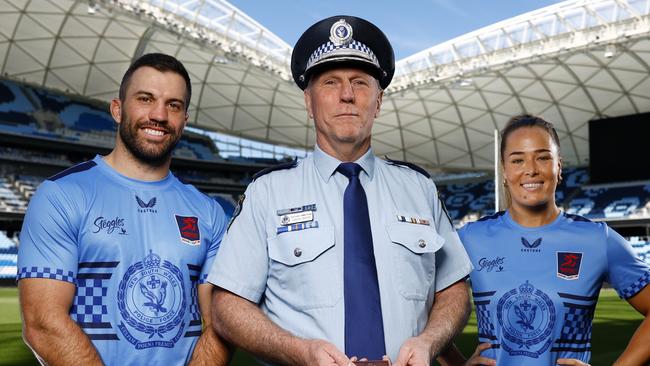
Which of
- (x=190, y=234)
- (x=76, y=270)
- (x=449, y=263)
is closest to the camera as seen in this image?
(x=449, y=263)

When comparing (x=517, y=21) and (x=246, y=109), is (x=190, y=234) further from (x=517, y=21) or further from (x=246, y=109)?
(x=246, y=109)

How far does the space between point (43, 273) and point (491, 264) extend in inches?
84.2

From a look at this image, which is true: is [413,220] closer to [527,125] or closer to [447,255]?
[447,255]

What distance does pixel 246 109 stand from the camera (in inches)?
1580

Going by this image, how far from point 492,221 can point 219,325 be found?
1.79m

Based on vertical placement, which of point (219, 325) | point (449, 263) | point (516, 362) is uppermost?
point (449, 263)

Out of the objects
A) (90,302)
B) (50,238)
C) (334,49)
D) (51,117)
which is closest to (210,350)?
(90,302)

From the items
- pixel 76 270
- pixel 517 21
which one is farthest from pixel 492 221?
pixel 517 21

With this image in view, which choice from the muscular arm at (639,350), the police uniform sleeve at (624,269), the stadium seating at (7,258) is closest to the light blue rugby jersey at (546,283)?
the police uniform sleeve at (624,269)

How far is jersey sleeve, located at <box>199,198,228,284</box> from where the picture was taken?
315 centimetres

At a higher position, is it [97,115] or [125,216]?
[97,115]

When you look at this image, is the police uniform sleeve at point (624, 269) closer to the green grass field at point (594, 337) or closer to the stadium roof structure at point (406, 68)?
the green grass field at point (594, 337)

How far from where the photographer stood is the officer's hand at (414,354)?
1.91 meters

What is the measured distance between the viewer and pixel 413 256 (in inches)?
89.9
